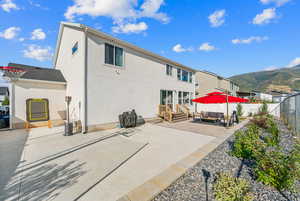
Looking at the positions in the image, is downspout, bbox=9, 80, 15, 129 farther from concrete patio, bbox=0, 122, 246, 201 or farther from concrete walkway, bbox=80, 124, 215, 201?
concrete walkway, bbox=80, 124, 215, 201

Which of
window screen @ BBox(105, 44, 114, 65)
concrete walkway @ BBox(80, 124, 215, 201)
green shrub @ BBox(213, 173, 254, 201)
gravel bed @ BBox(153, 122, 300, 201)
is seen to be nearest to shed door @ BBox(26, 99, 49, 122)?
window screen @ BBox(105, 44, 114, 65)

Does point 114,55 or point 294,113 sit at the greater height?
point 114,55

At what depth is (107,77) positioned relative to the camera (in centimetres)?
789

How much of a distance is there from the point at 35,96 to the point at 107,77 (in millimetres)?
5473

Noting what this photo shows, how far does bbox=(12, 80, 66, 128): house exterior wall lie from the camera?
796 centimetres

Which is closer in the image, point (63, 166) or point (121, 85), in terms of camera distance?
point (63, 166)

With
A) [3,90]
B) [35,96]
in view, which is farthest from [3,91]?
[35,96]

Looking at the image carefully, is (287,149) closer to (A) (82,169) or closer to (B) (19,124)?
(A) (82,169)

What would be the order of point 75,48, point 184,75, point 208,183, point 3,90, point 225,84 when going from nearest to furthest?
point 208,183
point 75,48
point 184,75
point 3,90
point 225,84

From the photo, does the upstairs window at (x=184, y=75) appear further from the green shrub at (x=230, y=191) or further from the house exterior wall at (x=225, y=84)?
the green shrub at (x=230, y=191)

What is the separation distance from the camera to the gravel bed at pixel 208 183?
89.7 inches

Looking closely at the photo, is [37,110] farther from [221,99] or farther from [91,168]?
[221,99]

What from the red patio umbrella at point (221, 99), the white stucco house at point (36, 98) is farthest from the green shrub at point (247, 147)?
the white stucco house at point (36, 98)

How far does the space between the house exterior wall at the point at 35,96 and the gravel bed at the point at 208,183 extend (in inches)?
401
